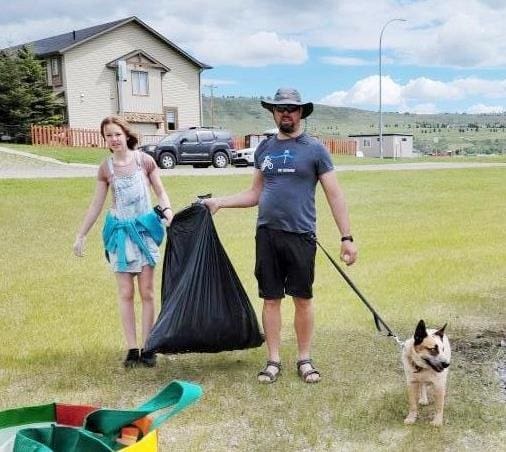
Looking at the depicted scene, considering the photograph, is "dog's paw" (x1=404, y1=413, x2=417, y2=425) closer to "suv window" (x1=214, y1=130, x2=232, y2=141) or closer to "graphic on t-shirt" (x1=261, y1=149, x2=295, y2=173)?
"graphic on t-shirt" (x1=261, y1=149, x2=295, y2=173)

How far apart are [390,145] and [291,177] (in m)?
52.5

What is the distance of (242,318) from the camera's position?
432 centimetres

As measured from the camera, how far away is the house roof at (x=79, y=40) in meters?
36.2

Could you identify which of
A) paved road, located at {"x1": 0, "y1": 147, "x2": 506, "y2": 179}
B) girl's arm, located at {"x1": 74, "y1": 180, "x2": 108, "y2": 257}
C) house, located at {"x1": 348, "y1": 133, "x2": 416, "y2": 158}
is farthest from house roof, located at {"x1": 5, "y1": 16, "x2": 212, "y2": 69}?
girl's arm, located at {"x1": 74, "y1": 180, "x2": 108, "y2": 257}

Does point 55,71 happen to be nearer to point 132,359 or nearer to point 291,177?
point 132,359

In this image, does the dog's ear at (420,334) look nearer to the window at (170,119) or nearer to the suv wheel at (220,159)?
the suv wheel at (220,159)

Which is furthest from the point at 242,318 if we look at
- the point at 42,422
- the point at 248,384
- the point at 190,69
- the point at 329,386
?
the point at 190,69

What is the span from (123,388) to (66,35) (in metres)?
39.3

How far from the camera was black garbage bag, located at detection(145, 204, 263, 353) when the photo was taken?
4125mm

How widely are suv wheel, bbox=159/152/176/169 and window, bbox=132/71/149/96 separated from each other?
15.5m

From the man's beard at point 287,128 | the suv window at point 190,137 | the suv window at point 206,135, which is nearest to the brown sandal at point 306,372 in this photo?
the man's beard at point 287,128

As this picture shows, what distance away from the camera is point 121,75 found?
35.5 metres

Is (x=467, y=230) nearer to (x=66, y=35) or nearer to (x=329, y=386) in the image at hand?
(x=329, y=386)

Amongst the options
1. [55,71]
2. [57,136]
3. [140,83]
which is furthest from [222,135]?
[55,71]
